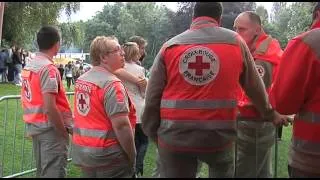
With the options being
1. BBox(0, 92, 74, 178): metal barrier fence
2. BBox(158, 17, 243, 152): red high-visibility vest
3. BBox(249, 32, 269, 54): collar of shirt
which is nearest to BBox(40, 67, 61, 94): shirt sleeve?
BBox(0, 92, 74, 178): metal barrier fence

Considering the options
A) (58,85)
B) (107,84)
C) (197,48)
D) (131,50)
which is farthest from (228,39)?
(131,50)

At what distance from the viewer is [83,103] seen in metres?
3.70

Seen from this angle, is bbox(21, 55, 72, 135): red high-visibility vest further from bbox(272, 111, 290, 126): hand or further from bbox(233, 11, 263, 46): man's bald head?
bbox(272, 111, 290, 126): hand

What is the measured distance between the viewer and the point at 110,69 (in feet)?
12.3

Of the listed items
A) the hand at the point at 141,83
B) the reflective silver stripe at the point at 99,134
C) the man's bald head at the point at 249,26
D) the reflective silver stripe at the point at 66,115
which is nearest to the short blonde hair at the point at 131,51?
the hand at the point at 141,83

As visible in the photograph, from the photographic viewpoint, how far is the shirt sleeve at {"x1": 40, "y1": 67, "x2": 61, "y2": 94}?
430cm

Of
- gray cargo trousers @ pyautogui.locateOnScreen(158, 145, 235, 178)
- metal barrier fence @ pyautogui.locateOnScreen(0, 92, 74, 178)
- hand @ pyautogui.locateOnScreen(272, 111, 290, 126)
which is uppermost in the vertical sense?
hand @ pyautogui.locateOnScreen(272, 111, 290, 126)

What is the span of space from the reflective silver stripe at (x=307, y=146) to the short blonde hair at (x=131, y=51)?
3143 mm

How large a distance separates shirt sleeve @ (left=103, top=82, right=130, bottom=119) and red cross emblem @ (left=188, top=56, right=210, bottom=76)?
30.4 inches

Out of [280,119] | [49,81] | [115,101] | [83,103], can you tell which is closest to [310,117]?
[280,119]

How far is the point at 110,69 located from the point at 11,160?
12.5 feet

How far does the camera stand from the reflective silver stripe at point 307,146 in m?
2.79

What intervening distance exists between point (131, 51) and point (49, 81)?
5.22 feet

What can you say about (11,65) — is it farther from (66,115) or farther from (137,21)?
(137,21)
